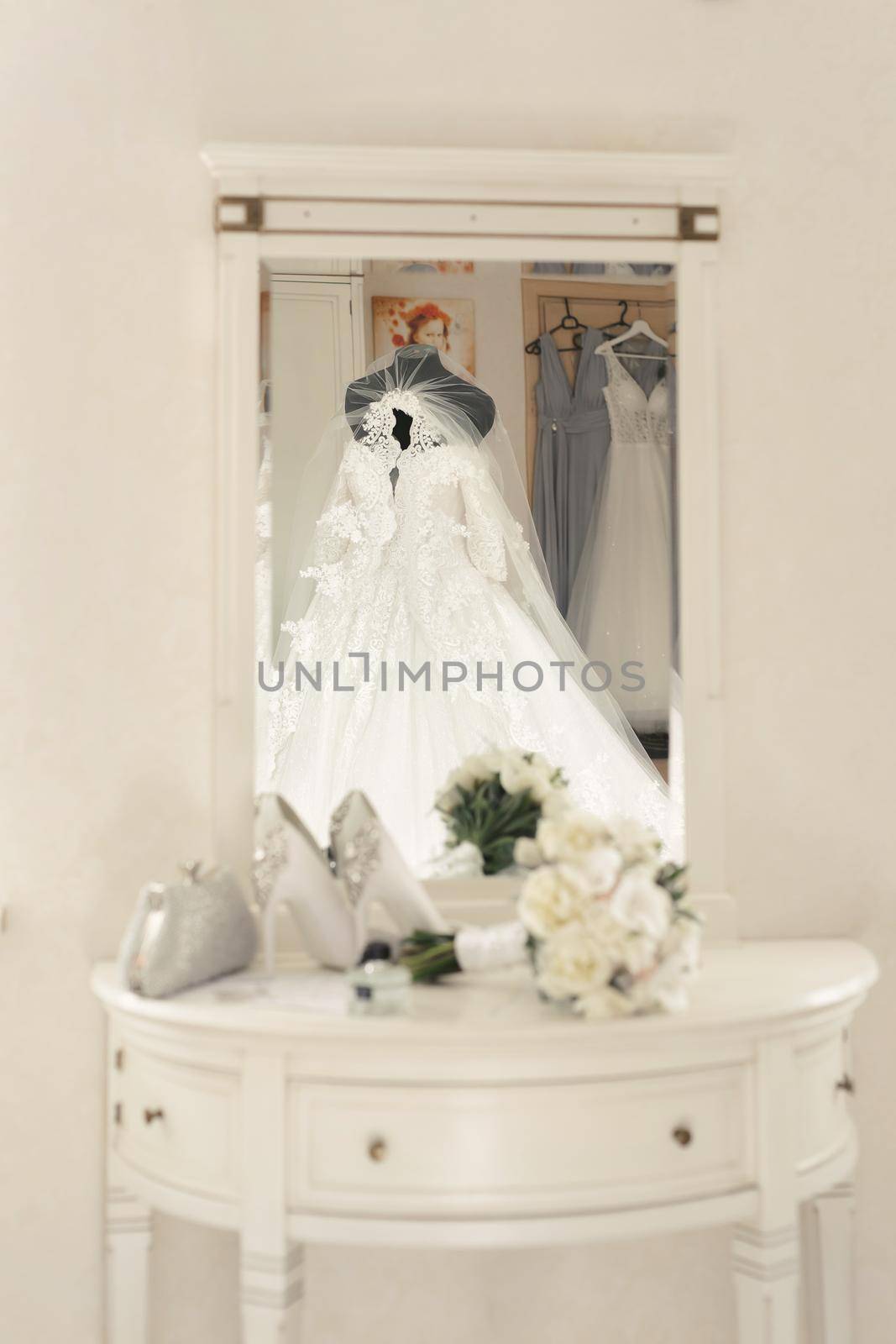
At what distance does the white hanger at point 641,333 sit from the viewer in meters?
1.96

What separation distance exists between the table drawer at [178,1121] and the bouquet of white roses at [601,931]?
0.43m

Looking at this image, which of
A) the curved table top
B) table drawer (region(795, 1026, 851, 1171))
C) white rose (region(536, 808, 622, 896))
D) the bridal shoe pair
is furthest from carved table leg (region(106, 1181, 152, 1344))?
table drawer (region(795, 1026, 851, 1171))

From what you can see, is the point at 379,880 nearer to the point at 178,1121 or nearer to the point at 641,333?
the point at 178,1121

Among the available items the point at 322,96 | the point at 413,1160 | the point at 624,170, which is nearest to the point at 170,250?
the point at 322,96

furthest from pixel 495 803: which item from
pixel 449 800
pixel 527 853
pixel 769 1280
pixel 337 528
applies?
pixel 769 1280

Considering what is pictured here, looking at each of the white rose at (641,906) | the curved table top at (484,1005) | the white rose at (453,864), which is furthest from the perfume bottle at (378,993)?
the white rose at (453,864)

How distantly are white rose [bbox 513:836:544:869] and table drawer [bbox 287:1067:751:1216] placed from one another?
0.35 m

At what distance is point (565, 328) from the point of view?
6.34 feet

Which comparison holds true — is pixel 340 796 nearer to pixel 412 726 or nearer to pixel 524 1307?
pixel 412 726

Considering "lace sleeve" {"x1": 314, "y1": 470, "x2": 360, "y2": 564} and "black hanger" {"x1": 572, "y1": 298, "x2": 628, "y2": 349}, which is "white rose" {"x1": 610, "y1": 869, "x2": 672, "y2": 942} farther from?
"black hanger" {"x1": 572, "y1": 298, "x2": 628, "y2": 349}

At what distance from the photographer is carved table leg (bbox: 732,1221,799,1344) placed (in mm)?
1509

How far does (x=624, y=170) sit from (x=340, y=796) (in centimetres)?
114

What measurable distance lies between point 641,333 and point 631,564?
391 mm

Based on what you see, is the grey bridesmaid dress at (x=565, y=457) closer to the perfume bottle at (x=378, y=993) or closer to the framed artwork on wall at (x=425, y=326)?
the framed artwork on wall at (x=425, y=326)
